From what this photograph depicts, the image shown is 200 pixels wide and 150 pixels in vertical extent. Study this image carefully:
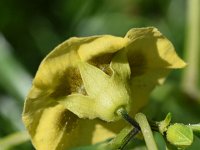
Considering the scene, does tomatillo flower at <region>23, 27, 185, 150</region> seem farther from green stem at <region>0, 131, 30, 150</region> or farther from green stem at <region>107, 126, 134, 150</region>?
green stem at <region>0, 131, 30, 150</region>

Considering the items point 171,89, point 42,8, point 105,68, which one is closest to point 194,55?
point 171,89

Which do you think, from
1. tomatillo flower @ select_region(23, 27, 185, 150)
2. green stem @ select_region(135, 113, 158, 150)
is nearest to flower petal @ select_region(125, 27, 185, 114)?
tomatillo flower @ select_region(23, 27, 185, 150)

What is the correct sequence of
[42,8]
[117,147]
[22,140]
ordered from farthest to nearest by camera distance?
[42,8], [22,140], [117,147]

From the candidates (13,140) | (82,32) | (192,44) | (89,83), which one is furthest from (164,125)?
(82,32)

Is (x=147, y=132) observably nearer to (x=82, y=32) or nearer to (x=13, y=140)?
(x=13, y=140)

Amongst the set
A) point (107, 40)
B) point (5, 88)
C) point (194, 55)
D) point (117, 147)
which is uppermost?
point (107, 40)

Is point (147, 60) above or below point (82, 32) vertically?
above

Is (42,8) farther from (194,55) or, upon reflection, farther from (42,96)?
(42,96)
